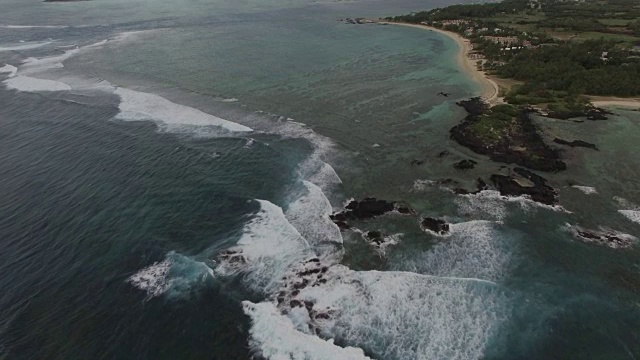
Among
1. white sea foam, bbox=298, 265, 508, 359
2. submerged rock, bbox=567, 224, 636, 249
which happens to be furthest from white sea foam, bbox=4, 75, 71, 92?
submerged rock, bbox=567, 224, 636, 249

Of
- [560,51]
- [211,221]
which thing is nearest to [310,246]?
[211,221]

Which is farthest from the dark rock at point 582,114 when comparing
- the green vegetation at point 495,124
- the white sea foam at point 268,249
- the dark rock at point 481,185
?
the white sea foam at point 268,249

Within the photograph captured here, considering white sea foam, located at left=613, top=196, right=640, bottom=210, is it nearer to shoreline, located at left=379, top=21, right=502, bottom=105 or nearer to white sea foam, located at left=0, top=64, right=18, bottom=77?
shoreline, located at left=379, top=21, right=502, bottom=105

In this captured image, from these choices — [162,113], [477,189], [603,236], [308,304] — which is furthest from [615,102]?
[162,113]

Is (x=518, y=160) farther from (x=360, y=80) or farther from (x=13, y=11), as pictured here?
(x=13, y=11)

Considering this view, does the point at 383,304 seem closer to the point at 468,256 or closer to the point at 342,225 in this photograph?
the point at 468,256

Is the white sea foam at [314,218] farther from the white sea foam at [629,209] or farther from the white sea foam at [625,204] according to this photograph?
the white sea foam at [625,204]
